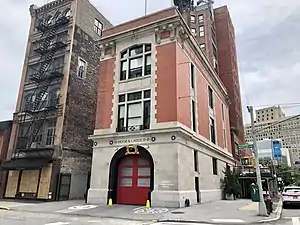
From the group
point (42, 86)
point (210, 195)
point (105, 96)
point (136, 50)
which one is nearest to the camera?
point (105, 96)

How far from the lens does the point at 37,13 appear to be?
32.3 metres

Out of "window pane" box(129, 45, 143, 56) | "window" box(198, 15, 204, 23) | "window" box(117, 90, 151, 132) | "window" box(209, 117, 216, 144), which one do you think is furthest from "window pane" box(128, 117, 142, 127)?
"window" box(198, 15, 204, 23)

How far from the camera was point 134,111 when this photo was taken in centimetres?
2050

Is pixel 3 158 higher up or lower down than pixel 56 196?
higher up

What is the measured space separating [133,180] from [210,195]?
806 cm

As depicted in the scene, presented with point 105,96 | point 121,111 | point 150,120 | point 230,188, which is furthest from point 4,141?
point 230,188

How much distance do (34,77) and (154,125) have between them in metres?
16.9

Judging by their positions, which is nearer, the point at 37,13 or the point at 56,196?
the point at 56,196

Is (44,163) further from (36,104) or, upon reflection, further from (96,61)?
(96,61)

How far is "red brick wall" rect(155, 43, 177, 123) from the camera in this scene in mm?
18669

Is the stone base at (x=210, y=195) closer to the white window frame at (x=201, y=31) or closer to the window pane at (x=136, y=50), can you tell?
the window pane at (x=136, y=50)

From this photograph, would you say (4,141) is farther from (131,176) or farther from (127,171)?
(131,176)

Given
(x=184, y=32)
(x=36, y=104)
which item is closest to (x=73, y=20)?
(x=36, y=104)

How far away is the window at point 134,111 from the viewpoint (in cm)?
1983
